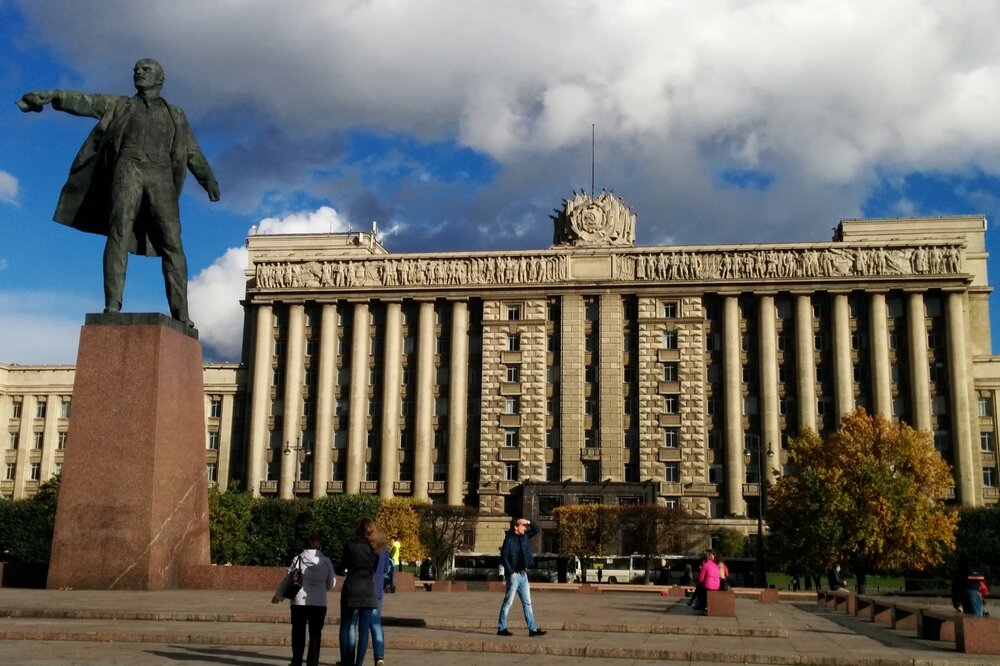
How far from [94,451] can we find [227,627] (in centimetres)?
583

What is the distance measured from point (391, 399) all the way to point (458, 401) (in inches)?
212

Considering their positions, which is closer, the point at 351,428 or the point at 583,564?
the point at 583,564

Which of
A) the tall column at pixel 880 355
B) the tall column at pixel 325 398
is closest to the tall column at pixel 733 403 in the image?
the tall column at pixel 880 355

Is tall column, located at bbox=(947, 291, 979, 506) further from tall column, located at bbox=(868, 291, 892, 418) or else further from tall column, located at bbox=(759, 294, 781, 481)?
tall column, located at bbox=(759, 294, 781, 481)

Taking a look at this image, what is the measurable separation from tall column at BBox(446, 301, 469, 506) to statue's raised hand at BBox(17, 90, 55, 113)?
62.2m

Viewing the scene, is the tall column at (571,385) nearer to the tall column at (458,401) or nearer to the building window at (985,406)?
the tall column at (458,401)

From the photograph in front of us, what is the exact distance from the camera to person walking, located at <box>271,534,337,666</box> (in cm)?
1151

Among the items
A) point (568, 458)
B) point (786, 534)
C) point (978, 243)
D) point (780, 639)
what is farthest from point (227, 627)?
point (978, 243)

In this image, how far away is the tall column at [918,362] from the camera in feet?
254

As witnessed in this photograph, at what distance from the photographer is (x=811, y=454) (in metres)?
56.3

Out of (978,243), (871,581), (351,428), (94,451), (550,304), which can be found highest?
(978,243)

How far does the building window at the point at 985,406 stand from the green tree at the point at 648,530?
86.5 ft

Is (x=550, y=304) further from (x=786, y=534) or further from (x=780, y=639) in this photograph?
(x=780, y=639)

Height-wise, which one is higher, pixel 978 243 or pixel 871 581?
pixel 978 243
